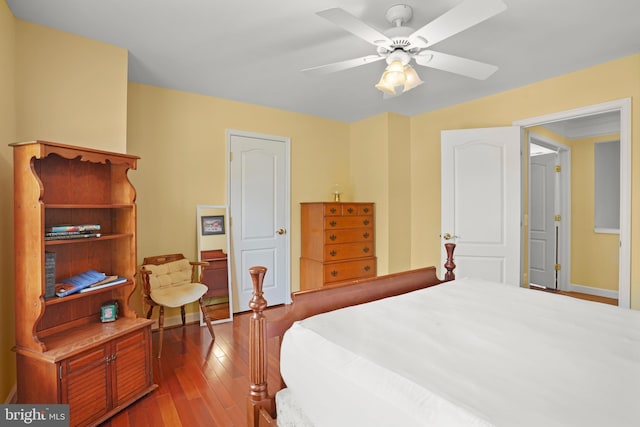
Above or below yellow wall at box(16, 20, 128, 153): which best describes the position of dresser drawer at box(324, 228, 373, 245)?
below

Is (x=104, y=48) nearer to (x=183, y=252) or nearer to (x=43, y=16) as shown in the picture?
(x=43, y=16)

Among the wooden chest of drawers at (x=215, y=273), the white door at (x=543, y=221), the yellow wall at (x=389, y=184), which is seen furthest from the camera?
the white door at (x=543, y=221)

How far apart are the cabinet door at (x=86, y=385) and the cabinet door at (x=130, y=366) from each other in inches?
2.3

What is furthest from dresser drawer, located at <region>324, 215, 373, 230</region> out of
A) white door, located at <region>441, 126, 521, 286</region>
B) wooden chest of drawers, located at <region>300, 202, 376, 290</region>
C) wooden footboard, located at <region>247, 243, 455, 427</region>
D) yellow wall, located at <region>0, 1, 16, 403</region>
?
yellow wall, located at <region>0, 1, 16, 403</region>

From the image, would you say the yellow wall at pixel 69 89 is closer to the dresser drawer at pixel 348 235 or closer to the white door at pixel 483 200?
the dresser drawer at pixel 348 235

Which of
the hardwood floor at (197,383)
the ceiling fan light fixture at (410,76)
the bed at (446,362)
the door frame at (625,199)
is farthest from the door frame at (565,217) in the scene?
the hardwood floor at (197,383)

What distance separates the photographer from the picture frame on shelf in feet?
11.1

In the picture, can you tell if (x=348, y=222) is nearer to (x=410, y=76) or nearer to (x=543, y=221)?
(x=410, y=76)

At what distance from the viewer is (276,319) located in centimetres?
150

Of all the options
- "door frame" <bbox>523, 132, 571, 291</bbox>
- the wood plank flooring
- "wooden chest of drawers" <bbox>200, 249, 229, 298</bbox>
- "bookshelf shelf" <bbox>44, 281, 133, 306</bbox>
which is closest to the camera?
"bookshelf shelf" <bbox>44, 281, 133, 306</bbox>

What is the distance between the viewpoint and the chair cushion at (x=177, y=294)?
8.63 ft

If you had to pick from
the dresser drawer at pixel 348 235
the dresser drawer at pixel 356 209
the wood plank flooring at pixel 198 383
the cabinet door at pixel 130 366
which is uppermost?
the dresser drawer at pixel 356 209

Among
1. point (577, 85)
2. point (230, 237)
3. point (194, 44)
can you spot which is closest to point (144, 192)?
point (230, 237)

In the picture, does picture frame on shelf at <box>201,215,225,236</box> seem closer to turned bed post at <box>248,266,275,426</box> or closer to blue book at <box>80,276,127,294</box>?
blue book at <box>80,276,127,294</box>
